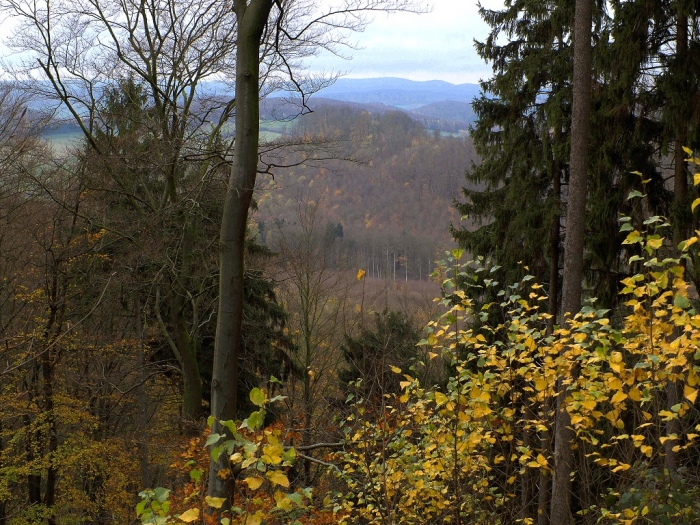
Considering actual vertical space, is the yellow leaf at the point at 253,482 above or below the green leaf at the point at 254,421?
below

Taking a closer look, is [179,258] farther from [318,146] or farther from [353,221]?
[353,221]

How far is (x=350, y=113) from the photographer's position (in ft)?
304

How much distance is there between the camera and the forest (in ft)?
13.7

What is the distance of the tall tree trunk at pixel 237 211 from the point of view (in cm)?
390

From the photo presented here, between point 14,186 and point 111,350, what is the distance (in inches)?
138

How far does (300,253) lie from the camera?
1507cm

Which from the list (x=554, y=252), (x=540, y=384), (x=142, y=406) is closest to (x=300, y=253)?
(x=142, y=406)

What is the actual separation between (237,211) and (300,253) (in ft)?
36.5

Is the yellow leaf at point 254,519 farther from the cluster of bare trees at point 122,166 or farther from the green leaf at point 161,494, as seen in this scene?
the cluster of bare trees at point 122,166

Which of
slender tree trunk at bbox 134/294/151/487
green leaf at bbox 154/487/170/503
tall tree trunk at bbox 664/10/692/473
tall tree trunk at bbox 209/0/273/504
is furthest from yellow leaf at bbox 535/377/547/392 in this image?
slender tree trunk at bbox 134/294/151/487

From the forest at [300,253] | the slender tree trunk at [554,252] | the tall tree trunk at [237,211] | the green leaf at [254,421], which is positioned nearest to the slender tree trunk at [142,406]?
the forest at [300,253]

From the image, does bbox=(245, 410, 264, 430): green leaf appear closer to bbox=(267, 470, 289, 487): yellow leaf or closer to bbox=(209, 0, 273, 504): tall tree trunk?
bbox=(267, 470, 289, 487): yellow leaf

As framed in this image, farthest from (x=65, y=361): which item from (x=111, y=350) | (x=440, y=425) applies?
(x=440, y=425)

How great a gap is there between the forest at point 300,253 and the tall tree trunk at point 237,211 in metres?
0.02
